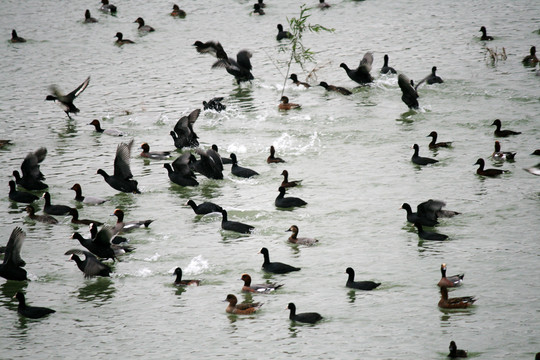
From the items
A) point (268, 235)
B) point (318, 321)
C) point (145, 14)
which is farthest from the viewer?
point (145, 14)

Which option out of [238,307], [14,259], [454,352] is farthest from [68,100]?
[454,352]

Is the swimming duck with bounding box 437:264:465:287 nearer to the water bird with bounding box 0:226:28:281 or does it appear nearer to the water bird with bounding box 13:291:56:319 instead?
the water bird with bounding box 13:291:56:319

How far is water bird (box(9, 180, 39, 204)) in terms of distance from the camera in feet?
67.7

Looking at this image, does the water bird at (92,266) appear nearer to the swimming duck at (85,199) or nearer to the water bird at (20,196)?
the swimming duck at (85,199)

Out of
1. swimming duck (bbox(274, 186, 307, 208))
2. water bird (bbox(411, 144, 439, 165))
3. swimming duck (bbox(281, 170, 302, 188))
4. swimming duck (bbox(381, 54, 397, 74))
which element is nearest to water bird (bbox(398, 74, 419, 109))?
swimming duck (bbox(381, 54, 397, 74))

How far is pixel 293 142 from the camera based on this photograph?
2405 cm

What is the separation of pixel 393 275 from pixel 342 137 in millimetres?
8981

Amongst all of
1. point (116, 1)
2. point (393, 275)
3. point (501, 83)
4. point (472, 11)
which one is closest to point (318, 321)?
point (393, 275)

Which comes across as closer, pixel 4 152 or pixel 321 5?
pixel 4 152

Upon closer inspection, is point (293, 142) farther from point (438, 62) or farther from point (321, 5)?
point (321, 5)

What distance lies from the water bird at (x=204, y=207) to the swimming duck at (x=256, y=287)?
3.96 m

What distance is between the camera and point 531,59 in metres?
28.8

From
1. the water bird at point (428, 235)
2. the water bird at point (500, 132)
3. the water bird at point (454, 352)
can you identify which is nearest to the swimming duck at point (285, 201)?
the water bird at point (428, 235)

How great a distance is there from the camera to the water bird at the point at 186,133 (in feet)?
77.0
